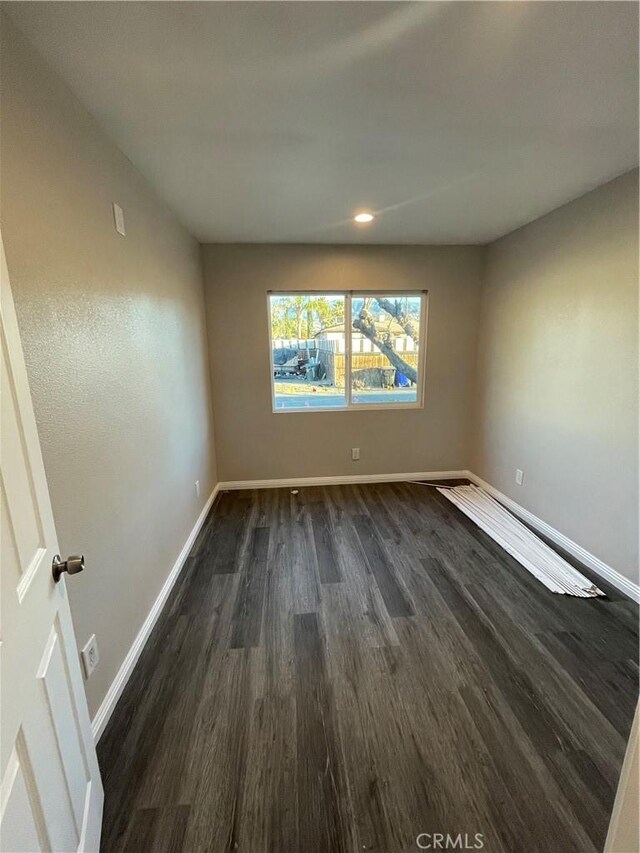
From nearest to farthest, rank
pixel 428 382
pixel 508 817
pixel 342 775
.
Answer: pixel 508 817 < pixel 342 775 < pixel 428 382

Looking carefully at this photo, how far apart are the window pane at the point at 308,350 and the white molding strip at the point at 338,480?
790mm

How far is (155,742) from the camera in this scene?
1371 mm

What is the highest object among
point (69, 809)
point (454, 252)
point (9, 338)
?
point (454, 252)

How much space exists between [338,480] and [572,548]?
210 centimetres

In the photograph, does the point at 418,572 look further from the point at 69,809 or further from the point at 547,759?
the point at 69,809

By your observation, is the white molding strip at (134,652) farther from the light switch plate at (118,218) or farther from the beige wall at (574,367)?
the beige wall at (574,367)

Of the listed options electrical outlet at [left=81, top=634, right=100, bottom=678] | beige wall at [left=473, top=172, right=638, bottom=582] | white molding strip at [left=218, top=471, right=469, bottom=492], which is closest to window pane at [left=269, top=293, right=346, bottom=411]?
white molding strip at [left=218, top=471, right=469, bottom=492]

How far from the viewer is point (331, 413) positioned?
12.3 ft

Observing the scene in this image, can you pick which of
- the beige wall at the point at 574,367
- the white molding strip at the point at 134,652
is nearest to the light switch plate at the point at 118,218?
the white molding strip at the point at 134,652

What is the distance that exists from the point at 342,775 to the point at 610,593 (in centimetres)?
190

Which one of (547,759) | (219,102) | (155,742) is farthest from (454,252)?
(155,742)

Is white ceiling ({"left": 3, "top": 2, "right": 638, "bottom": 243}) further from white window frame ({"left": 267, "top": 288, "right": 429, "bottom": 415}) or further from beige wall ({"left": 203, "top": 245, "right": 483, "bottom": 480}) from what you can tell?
white window frame ({"left": 267, "top": 288, "right": 429, "bottom": 415})

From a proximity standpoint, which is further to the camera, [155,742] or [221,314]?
[221,314]
